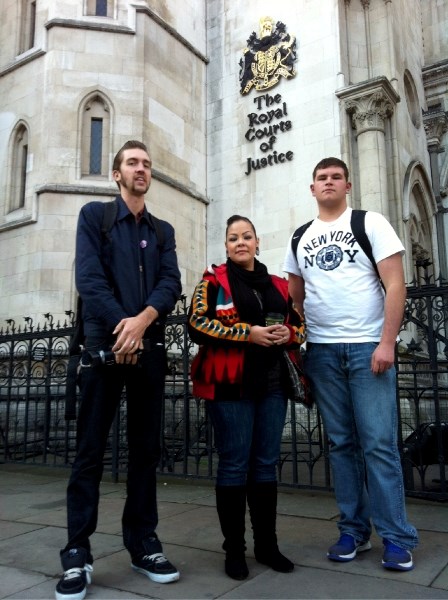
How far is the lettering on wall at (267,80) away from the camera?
13.3 meters

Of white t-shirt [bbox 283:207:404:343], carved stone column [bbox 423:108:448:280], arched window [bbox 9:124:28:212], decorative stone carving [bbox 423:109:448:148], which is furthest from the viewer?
decorative stone carving [bbox 423:109:448:148]

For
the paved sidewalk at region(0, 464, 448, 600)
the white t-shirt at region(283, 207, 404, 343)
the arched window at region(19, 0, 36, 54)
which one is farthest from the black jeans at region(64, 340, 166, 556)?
the arched window at region(19, 0, 36, 54)

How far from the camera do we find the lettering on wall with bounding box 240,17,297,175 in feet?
43.8

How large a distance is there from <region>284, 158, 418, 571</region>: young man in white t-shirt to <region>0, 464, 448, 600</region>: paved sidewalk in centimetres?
21

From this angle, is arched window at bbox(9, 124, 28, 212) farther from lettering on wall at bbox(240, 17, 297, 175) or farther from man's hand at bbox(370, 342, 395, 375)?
man's hand at bbox(370, 342, 395, 375)

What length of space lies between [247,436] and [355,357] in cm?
77

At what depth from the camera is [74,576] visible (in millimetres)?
2652

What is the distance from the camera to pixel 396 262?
320cm

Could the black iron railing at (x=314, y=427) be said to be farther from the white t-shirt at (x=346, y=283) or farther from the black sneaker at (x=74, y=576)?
the black sneaker at (x=74, y=576)

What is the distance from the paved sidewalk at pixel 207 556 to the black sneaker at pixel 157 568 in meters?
0.04

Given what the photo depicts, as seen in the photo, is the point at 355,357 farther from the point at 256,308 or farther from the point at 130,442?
the point at 130,442

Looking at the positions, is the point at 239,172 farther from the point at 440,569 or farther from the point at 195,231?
the point at 440,569

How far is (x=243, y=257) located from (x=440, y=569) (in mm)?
2028

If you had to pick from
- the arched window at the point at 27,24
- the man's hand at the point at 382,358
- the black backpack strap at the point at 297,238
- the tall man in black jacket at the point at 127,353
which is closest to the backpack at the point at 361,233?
the black backpack strap at the point at 297,238
